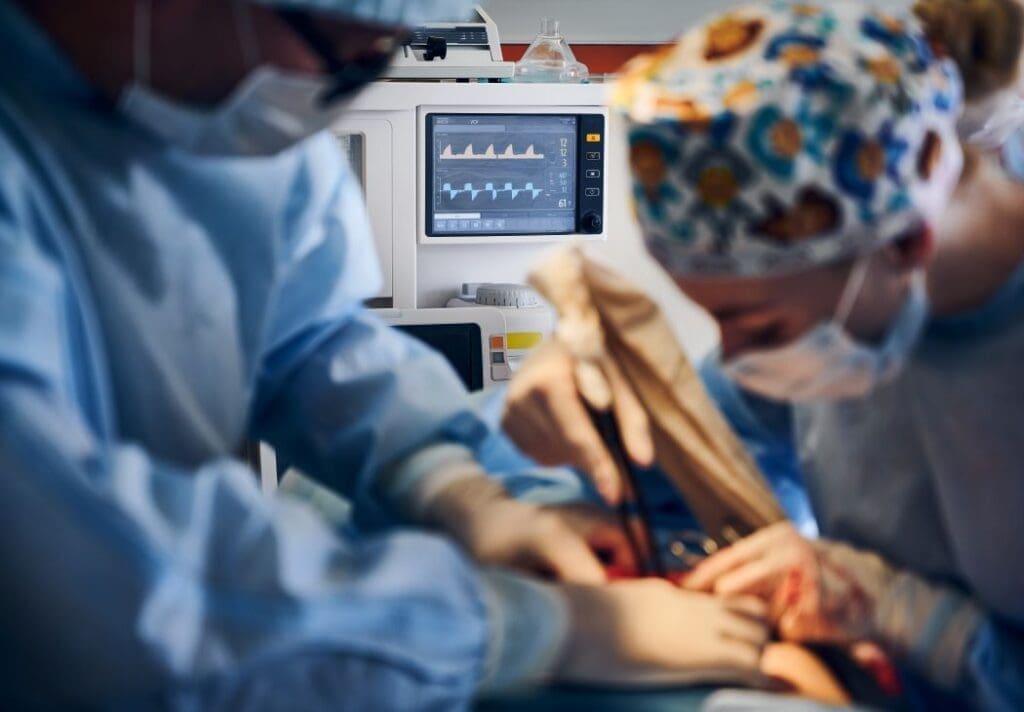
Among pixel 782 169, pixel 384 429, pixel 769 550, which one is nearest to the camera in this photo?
pixel 782 169

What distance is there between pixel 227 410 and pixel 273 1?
342 mm

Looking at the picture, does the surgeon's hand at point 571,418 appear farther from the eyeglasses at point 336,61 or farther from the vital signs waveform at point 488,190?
the vital signs waveform at point 488,190

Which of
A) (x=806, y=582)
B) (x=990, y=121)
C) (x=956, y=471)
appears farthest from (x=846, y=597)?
(x=990, y=121)

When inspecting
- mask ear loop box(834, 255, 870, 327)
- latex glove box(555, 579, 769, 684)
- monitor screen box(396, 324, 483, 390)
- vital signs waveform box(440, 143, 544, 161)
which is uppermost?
mask ear loop box(834, 255, 870, 327)

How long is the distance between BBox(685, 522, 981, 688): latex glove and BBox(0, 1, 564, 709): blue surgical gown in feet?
0.64

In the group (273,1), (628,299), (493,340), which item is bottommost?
(493,340)

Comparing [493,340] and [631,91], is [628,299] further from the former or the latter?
[493,340]

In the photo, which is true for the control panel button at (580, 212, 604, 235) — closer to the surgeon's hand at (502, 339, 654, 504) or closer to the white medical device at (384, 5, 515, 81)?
the white medical device at (384, 5, 515, 81)

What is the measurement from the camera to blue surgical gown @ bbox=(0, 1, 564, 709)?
0.72 metres

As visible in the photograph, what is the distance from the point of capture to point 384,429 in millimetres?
1141

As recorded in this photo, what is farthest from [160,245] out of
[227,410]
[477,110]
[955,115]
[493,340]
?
[477,110]

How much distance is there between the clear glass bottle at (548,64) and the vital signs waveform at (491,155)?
43 centimetres

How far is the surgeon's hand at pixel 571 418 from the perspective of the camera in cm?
103

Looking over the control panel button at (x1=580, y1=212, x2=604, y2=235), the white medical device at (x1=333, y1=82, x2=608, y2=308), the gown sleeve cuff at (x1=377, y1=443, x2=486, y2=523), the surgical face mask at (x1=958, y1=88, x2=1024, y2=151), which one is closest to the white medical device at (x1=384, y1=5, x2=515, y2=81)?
the white medical device at (x1=333, y1=82, x2=608, y2=308)
